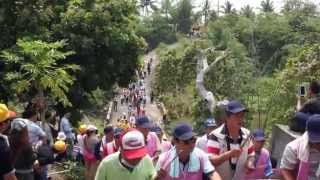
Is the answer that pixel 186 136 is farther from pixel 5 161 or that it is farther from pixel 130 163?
pixel 5 161

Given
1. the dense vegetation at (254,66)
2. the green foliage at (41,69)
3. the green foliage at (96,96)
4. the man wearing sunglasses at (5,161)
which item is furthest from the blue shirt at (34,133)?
the dense vegetation at (254,66)

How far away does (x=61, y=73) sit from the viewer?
15812 mm

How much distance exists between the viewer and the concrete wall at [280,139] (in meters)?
7.04

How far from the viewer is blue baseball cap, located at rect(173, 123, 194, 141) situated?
511 cm

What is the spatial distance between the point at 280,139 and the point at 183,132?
263cm

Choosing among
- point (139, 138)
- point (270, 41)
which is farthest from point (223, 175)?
point (270, 41)

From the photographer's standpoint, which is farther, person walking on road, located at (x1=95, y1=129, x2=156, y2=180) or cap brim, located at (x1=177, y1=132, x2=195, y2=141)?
cap brim, located at (x1=177, y1=132, x2=195, y2=141)

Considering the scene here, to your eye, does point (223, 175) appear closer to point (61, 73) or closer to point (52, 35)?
point (61, 73)

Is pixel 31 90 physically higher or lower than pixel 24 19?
lower

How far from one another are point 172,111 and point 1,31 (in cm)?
2742

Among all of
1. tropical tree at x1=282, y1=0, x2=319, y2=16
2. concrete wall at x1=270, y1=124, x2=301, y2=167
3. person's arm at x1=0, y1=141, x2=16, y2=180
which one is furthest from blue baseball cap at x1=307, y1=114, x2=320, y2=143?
tropical tree at x1=282, y1=0, x2=319, y2=16

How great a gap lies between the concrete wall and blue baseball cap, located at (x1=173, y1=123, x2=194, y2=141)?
77.7 inches

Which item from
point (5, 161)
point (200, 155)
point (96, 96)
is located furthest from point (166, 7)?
point (200, 155)

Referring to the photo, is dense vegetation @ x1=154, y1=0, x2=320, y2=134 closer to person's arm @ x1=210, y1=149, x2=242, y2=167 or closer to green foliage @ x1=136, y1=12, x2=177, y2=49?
green foliage @ x1=136, y1=12, x2=177, y2=49
